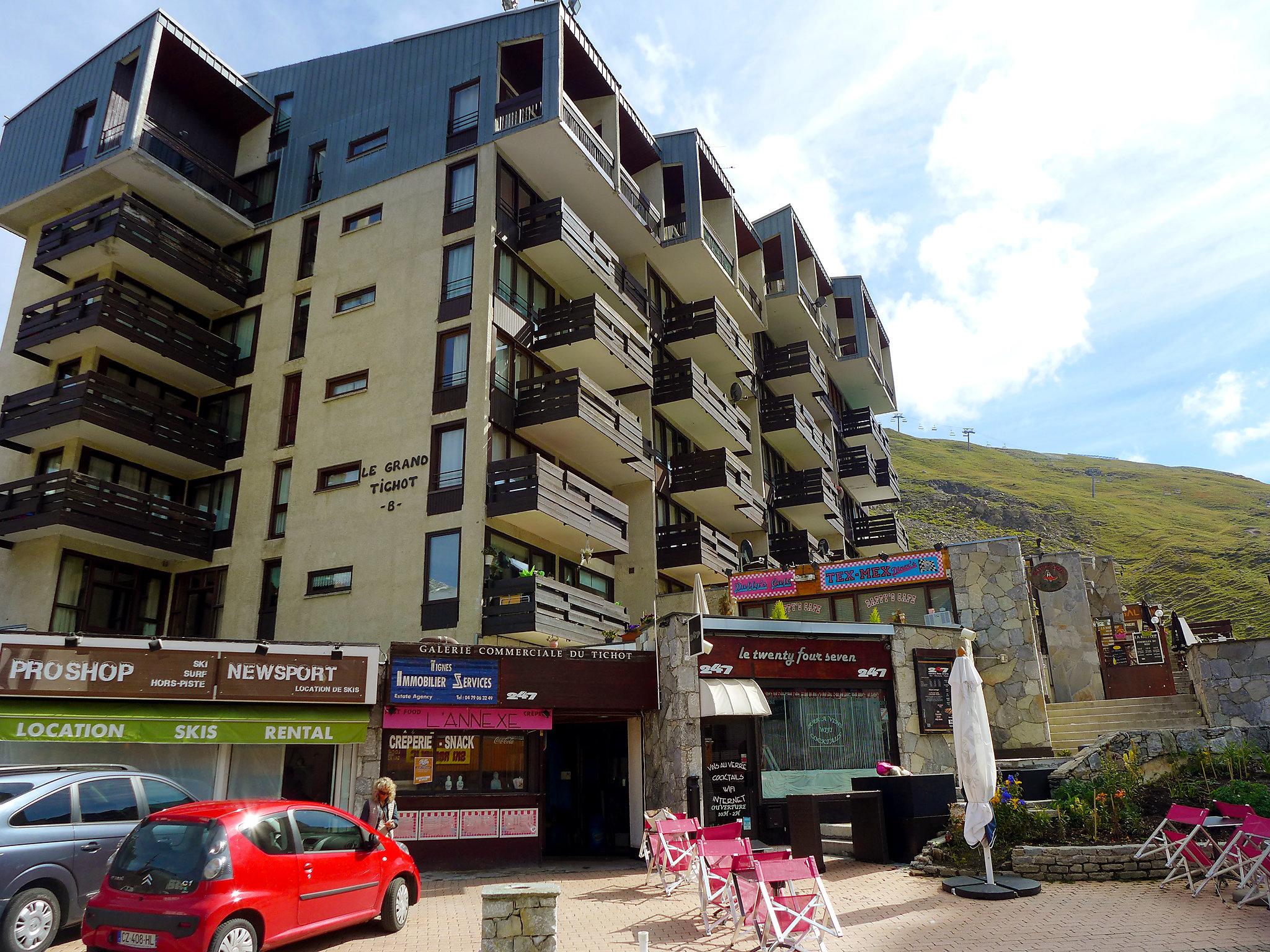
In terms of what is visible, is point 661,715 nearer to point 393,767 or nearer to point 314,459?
point 393,767

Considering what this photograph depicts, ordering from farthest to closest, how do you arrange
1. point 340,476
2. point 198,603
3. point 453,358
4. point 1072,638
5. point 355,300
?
point 1072,638 < point 355,300 < point 198,603 < point 340,476 < point 453,358

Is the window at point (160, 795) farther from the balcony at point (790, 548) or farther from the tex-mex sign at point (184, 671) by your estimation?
the balcony at point (790, 548)

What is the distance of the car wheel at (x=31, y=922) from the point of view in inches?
370

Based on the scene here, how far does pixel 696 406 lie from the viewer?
32969 millimetres

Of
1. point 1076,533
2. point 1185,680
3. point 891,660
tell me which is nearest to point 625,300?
point 891,660

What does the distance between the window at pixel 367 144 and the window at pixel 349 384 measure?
7.78 metres

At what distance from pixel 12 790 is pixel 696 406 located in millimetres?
25365

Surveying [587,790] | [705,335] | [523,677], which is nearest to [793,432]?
[705,335]

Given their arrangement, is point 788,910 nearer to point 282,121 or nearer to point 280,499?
point 280,499

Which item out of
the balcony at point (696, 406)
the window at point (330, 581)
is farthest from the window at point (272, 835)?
the balcony at point (696, 406)

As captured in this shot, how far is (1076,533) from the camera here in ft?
449

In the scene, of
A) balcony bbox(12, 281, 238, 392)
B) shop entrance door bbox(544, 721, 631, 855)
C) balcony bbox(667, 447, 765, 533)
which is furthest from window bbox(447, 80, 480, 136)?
shop entrance door bbox(544, 721, 631, 855)

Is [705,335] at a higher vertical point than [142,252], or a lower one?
higher

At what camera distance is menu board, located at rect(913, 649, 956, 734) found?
22.9 meters
